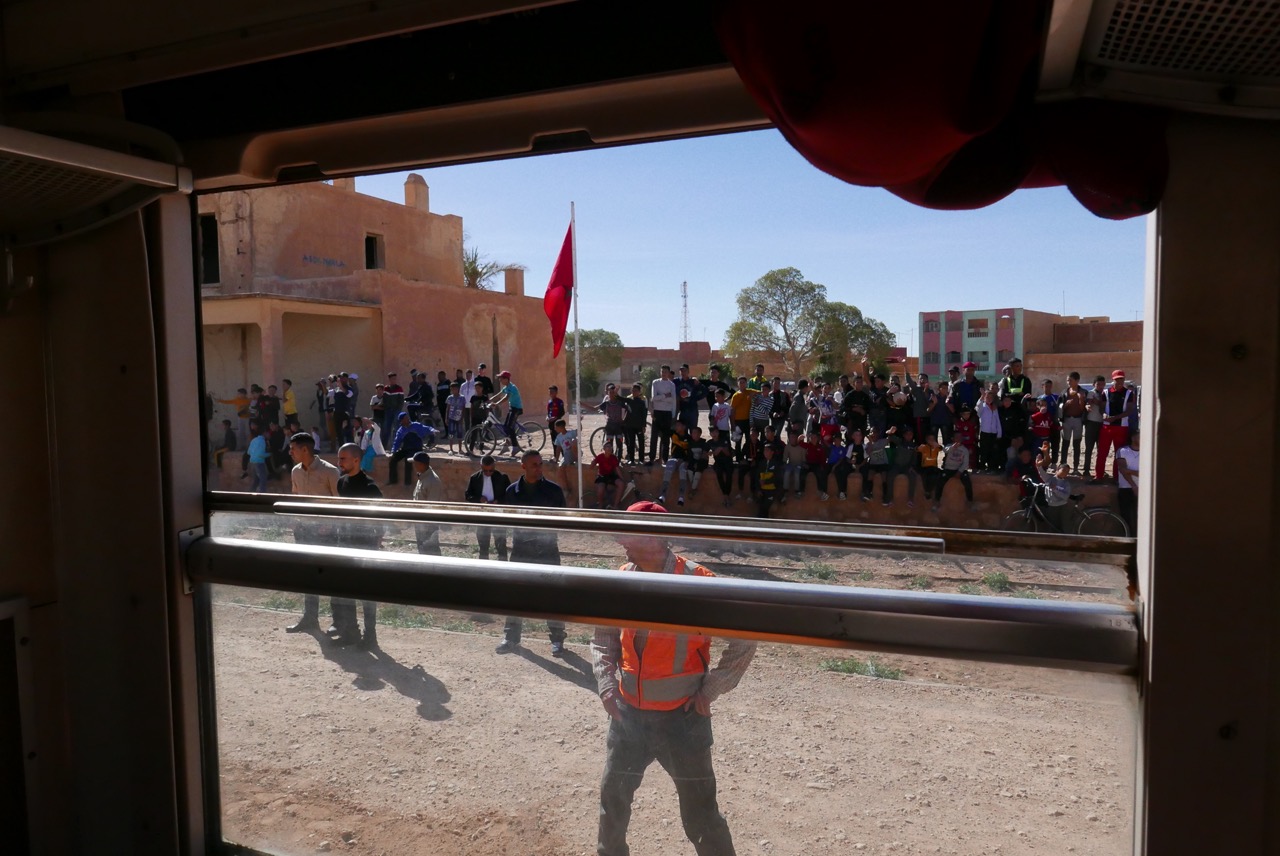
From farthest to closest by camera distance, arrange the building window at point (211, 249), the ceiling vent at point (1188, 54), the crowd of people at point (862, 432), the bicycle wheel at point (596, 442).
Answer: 1. the building window at point (211, 249)
2. the bicycle wheel at point (596, 442)
3. the crowd of people at point (862, 432)
4. the ceiling vent at point (1188, 54)

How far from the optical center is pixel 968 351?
51.0 feet

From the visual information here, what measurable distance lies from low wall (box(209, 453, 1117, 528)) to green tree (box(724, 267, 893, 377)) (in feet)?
13.2

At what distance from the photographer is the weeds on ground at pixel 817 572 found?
5.40ft

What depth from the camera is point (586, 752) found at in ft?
5.80

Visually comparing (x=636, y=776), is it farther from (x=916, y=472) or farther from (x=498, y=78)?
(x=916, y=472)

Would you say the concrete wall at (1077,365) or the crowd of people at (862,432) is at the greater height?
the concrete wall at (1077,365)

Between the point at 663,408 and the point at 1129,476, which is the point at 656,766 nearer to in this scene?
the point at 1129,476

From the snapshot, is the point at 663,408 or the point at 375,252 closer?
the point at 663,408

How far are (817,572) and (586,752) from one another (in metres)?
0.60

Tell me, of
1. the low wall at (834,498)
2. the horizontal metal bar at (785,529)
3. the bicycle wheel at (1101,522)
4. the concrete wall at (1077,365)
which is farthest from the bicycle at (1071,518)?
the horizontal metal bar at (785,529)

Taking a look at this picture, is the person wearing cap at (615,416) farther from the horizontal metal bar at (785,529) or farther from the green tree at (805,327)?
the horizontal metal bar at (785,529)

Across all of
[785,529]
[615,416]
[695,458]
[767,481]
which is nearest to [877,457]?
[767,481]

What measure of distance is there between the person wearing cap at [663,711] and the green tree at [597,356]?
26793 mm

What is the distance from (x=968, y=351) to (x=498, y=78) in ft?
49.3
